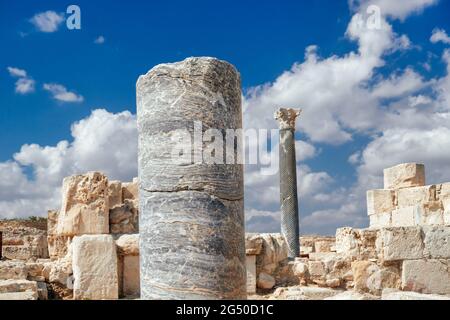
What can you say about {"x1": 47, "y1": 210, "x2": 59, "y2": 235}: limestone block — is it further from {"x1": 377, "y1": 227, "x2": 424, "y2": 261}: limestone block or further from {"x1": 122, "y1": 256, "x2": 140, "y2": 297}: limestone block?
{"x1": 377, "y1": 227, "x2": 424, "y2": 261}: limestone block

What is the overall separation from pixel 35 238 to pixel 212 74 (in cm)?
1337

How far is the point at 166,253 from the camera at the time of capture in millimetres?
4926

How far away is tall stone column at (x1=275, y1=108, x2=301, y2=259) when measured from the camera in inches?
625

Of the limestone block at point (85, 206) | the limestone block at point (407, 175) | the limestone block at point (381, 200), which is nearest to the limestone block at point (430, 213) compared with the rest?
the limestone block at point (407, 175)

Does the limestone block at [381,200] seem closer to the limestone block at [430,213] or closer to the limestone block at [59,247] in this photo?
the limestone block at [430,213]

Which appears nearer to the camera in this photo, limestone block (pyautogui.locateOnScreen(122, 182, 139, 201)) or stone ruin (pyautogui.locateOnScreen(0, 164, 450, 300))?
stone ruin (pyautogui.locateOnScreen(0, 164, 450, 300))

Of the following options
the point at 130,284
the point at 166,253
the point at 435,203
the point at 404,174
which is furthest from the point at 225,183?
the point at 404,174

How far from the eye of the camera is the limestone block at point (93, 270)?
8742 mm

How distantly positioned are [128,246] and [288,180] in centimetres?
837

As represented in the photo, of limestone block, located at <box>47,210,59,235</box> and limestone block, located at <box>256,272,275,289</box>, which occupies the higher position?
limestone block, located at <box>47,210,59,235</box>

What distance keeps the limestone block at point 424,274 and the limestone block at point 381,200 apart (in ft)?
24.0

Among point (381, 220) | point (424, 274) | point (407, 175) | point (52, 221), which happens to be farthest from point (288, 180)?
point (424, 274)

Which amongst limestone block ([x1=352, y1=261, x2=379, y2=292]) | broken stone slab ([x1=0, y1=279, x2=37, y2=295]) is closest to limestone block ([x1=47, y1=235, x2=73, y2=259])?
broken stone slab ([x1=0, y1=279, x2=37, y2=295])

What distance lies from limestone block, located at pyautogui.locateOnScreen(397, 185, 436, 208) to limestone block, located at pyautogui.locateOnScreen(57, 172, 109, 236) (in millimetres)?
8367
